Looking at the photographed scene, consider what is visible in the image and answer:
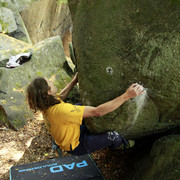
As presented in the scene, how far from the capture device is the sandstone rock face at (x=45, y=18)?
1212 centimetres

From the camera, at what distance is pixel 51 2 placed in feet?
39.4

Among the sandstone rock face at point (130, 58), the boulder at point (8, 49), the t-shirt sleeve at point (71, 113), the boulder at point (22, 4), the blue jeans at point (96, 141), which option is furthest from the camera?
the boulder at point (22, 4)

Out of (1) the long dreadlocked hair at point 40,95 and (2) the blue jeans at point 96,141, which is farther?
(2) the blue jeans at point 96,141

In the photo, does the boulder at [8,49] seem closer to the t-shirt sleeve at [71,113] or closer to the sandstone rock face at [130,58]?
the sandstone rock face at [130,58]

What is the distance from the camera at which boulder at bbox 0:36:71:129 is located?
Answer: 5762mm

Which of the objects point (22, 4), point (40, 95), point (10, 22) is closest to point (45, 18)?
point (22, 4)

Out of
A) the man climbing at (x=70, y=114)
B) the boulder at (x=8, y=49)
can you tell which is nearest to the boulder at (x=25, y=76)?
the boulder at (x=8, y=49)

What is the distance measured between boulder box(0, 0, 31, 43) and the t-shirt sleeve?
321 inches

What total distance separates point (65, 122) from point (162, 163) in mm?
1509

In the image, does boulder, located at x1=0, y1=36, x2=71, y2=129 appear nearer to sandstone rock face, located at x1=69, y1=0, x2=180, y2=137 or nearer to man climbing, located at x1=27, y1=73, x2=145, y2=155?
man climbing, located at x1=27, y1=73, x2=145, y2=155

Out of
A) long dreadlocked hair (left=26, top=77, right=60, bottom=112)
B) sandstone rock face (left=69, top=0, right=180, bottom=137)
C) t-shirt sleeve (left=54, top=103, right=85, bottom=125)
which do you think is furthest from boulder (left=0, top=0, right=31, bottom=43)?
t-shirt sleeve (left=54, top=103, right=85, bottom=125)

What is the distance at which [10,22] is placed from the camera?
9.91m

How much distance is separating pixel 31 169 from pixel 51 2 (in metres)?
10.7

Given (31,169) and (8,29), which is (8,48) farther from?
(31,169)
